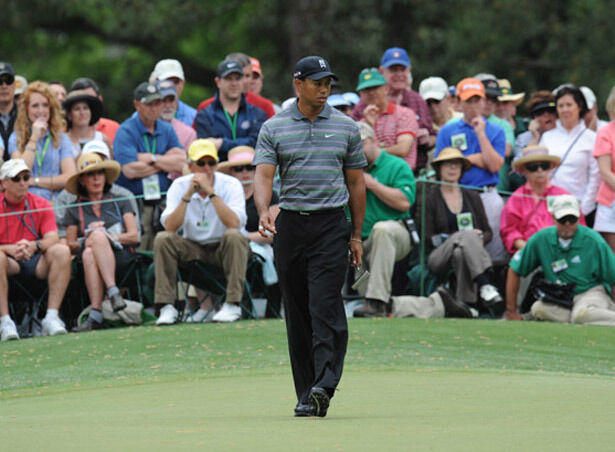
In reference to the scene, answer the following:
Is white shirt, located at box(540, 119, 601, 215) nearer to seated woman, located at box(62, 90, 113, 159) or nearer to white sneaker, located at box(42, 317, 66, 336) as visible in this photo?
seated woman, located at box(62, 90, 113, 159)

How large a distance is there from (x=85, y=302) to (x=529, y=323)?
4.44m

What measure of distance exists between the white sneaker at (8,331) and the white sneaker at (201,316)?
1832 millimetres

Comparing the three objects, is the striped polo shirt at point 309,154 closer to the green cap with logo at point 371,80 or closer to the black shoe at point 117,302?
the black shoe at point 117,302

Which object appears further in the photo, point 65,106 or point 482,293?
point 65,106

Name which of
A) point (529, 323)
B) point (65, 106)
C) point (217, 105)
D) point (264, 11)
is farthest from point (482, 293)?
point (264, 11)

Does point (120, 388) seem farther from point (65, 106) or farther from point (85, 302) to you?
point (65, 106)

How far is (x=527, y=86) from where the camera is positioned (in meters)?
24.6

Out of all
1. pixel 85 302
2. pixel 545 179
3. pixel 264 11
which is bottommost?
pixel 85 302

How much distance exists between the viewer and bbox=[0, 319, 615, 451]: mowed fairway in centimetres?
581

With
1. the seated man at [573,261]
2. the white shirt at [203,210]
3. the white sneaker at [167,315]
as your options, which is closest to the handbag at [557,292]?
the seated man at [573,261]

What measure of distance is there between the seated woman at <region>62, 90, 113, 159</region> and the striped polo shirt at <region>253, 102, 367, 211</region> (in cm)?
649

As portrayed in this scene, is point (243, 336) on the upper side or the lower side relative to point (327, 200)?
lower

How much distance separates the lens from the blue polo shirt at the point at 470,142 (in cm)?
1372

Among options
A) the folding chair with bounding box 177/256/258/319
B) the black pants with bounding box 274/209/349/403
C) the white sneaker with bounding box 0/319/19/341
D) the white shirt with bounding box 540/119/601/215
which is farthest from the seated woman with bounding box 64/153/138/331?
the black pants with bounding box 274/209/349/403
